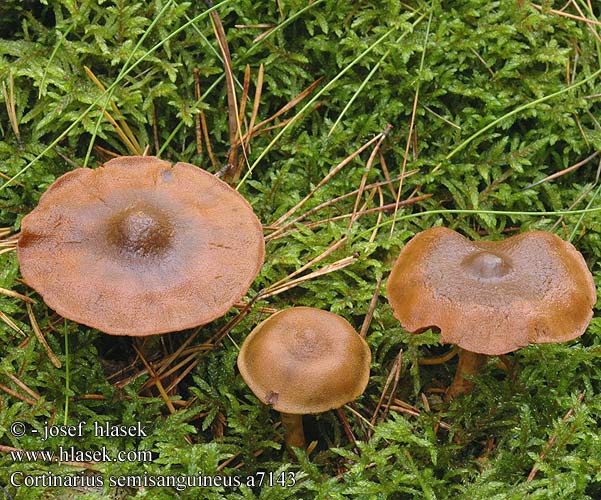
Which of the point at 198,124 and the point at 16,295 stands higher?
the point at 198,124

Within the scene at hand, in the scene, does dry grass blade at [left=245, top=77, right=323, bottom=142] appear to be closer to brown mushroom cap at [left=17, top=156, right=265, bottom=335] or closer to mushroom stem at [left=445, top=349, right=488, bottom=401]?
brown mushroom cap at [left=17, top=156, right=265, bottom=335]

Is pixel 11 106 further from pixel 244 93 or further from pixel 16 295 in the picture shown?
pixel 244 93

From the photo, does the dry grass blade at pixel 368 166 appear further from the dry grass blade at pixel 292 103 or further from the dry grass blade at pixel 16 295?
the dry grass blade at pixel 16 295

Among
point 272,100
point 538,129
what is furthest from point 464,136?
point 272,100

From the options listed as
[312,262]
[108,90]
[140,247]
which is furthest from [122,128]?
[312,262]

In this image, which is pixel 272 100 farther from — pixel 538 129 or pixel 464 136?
pixel 538 129

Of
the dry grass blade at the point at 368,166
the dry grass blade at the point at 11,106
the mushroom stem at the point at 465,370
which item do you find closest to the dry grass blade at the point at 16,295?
the dry grass blade at the point at 11,106
